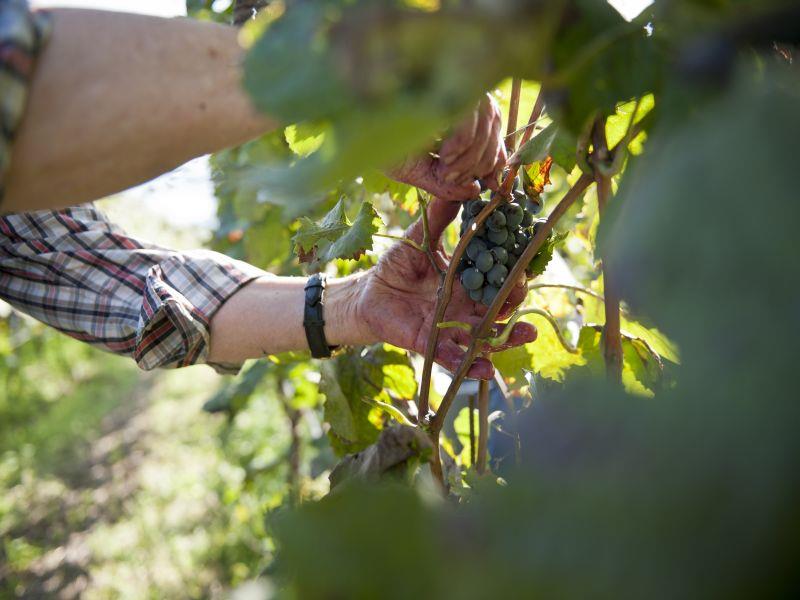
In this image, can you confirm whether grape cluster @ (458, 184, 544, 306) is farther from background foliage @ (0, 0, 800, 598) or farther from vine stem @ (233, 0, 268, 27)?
vine stem @ (233, 0, 268, 27)

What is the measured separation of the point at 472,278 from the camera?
1.29 meters

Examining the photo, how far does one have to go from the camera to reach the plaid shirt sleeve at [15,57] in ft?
2.74

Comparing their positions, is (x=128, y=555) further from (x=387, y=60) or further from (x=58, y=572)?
(x=387, y=60)

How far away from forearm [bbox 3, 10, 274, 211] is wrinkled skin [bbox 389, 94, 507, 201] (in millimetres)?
292

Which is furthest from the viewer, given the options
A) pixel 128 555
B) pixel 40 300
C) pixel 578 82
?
pixel 128 555

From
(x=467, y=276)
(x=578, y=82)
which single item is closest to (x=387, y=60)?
(x=578, y=82)

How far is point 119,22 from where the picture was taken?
2.96 feet

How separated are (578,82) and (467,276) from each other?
609mm

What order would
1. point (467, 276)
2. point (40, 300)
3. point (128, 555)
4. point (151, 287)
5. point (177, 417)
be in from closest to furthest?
point (467, 276)
point (151, 287)
point (40, 300)
point (128, 555)
point (177, 417)

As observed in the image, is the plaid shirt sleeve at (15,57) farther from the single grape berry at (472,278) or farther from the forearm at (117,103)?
the single grape berry at (472,278)

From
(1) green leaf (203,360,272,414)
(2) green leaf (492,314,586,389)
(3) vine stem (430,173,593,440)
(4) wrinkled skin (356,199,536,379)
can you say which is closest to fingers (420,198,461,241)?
(4) wrinkled skin (356,199,536,379)

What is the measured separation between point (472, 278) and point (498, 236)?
10 cm

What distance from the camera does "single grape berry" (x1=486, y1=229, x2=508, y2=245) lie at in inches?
49.0

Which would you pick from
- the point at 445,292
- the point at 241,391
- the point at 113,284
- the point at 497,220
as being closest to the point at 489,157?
the point at 497,220
